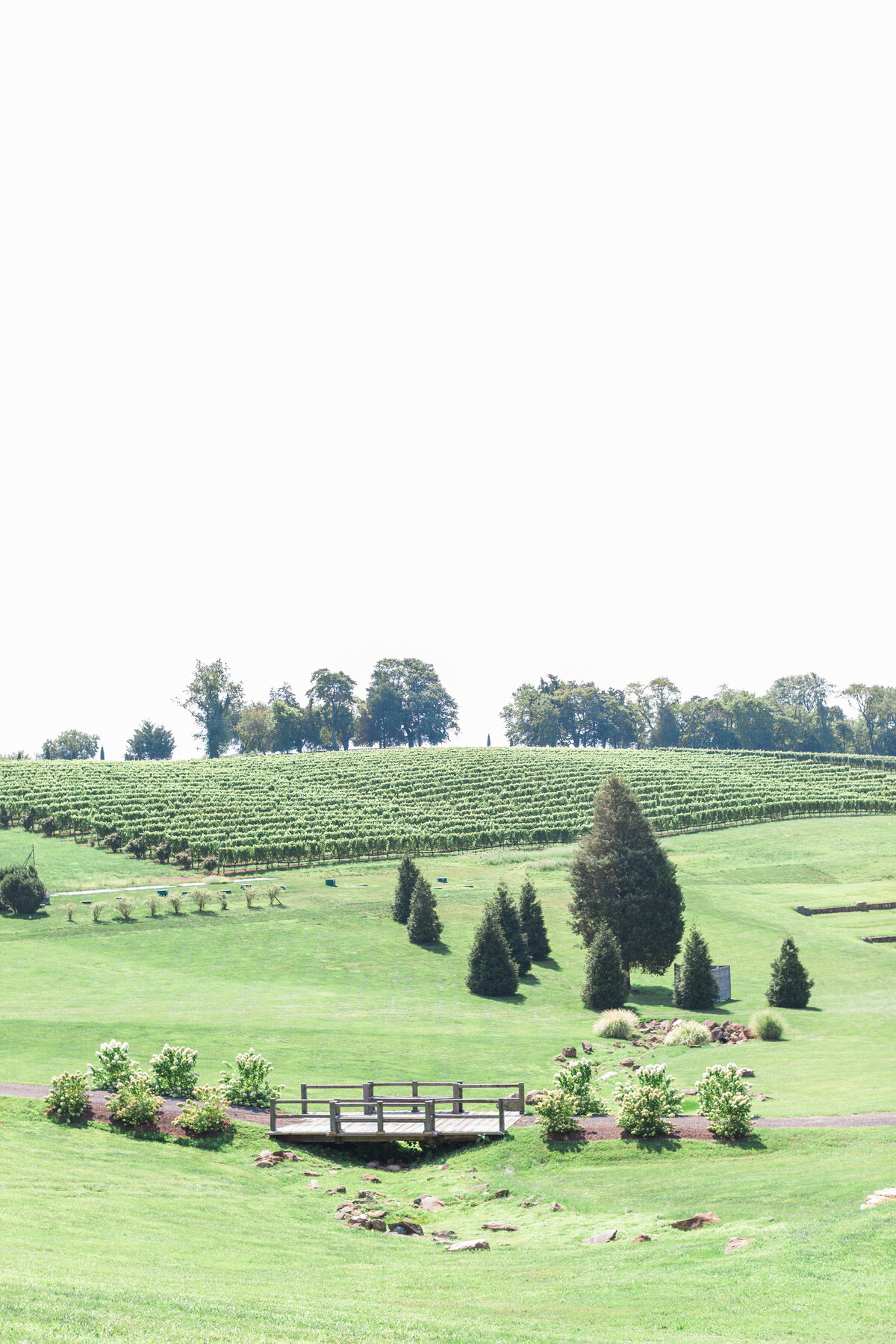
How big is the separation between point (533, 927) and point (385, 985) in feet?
28.5

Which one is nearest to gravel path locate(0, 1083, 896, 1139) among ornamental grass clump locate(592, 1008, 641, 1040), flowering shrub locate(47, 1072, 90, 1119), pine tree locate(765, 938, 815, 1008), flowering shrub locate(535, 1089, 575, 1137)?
flowering shrub locate(535, 1089, 575, 1137)

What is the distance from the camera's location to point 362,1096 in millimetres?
23578

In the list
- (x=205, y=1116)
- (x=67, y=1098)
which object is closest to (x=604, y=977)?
(x=205, y=1116)

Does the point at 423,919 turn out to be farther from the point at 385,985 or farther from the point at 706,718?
the point at 706,718

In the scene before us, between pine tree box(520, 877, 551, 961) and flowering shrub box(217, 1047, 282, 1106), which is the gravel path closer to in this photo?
flowering shrub box(217, 1047, 282, 1106)

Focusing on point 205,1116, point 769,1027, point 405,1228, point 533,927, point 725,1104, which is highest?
point 725,1104

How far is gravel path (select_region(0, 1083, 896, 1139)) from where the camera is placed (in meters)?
19.5

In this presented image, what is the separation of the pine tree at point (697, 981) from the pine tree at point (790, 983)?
7.42ft

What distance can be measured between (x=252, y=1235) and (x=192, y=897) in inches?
1473

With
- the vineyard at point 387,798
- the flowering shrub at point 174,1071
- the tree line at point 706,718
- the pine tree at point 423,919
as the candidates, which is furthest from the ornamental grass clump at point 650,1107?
the tree line at point 706,718

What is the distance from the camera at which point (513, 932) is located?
137 feet

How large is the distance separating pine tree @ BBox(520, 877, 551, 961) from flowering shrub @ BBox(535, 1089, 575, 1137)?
947 inches

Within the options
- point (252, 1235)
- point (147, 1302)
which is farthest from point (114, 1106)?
point (147, 1302)

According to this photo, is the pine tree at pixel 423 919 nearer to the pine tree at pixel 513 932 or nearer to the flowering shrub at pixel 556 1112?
the pine tree at pixel 513 932
